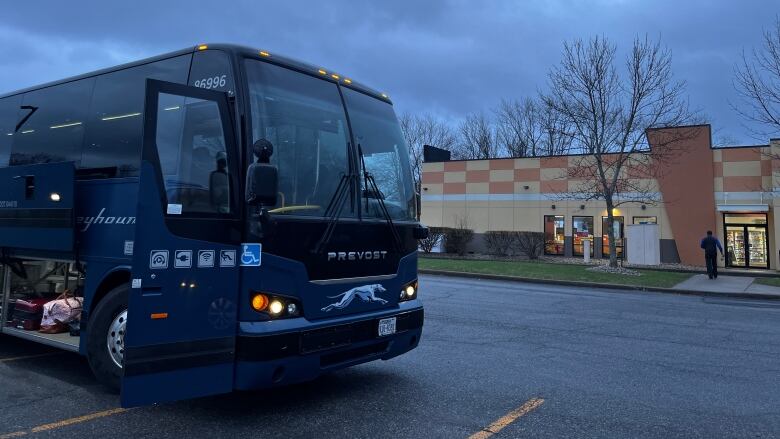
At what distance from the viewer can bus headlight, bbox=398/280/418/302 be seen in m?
5.27

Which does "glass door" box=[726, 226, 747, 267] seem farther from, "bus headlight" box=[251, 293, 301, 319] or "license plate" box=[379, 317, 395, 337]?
"bus headlight" box=[251, 293, 301, 319]

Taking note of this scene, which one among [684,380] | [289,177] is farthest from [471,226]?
[289,177]

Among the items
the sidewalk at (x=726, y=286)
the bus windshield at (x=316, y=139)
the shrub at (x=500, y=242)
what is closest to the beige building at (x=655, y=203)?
the shrub at (x=500, y=242)

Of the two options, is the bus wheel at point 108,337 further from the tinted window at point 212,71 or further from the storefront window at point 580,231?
the storefront window at point 580,231

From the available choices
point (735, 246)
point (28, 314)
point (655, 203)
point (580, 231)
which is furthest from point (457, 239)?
point (28, 314)

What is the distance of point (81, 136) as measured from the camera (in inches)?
223

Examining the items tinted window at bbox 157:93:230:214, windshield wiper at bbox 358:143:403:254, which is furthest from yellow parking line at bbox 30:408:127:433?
windshield wiper at bbox 358:143:403:254

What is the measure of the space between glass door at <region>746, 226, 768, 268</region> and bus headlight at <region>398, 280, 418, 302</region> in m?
26.2

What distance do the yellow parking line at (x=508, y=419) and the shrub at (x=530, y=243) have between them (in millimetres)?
24640

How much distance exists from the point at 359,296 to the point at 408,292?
776mm

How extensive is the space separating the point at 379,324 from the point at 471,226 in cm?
2864

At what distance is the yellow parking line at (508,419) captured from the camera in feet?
13.3

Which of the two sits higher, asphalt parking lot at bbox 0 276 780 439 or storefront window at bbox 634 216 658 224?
storefront window at bbox 634 216 658 224

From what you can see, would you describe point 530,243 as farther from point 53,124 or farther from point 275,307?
point 275,307
